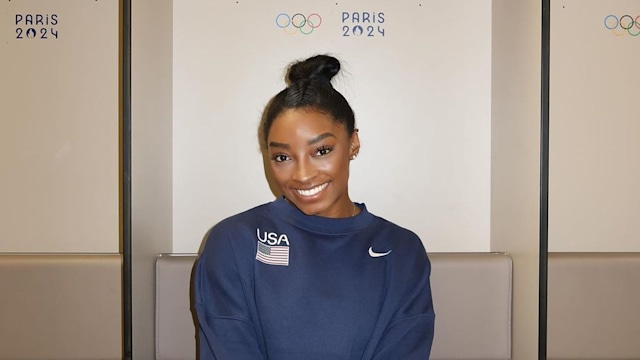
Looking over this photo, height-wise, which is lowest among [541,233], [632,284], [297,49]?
[632,284]

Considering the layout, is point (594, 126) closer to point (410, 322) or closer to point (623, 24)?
point (623, 24)

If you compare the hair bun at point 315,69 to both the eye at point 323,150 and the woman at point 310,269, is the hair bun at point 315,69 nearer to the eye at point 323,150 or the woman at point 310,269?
the woman at point 310,269

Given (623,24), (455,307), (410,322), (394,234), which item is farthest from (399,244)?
(623,24)

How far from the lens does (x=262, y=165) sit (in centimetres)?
229

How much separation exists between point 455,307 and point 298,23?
3.49 feet

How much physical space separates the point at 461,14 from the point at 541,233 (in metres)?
0.86

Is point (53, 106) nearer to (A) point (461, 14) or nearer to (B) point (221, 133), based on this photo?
(B) point (221, 133)

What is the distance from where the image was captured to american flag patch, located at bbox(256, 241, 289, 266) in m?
1.44

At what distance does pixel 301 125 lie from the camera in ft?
4.60

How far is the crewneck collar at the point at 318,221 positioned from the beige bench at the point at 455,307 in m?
0.64

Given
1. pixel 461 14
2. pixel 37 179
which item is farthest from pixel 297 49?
pixel 37 179

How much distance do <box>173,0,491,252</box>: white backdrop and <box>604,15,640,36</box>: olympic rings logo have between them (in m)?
0.39

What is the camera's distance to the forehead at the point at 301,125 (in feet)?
4.60

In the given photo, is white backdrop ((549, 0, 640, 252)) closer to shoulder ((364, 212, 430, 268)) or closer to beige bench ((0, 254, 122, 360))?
shoulder ((364, 212, 430, 268))
